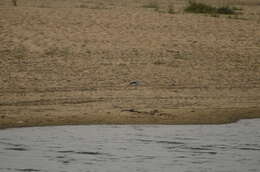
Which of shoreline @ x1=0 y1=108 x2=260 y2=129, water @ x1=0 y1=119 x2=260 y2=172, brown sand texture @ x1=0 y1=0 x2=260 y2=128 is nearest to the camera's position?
water @ x1=0 y1=119 x2=260 y2=172

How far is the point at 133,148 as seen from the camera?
10.2 m

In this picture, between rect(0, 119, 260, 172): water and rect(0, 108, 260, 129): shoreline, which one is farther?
rect(0, 108, 260, 129): shoreline

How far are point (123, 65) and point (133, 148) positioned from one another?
5.30 meters

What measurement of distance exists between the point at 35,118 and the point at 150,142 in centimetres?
212

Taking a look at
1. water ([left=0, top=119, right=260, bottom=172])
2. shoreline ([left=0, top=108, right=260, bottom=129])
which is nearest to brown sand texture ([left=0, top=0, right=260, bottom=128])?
shoreline ([left=0, top=108, right=260, bottom=129])

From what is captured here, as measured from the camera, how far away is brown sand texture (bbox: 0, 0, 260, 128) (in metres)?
12.3

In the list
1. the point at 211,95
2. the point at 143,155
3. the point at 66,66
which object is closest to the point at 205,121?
the point at 211,95

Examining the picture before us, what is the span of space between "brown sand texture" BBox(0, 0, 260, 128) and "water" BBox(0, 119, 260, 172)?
0.53m

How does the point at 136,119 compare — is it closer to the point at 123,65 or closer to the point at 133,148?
the point at 133,148

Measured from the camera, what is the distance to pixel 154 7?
71.3 feet

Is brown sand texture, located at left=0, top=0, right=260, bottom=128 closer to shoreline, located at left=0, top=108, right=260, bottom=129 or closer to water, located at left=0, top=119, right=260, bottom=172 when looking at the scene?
shoreline, located at left=0, top=108, right=260, bottom=129

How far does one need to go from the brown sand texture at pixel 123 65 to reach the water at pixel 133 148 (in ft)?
1.75

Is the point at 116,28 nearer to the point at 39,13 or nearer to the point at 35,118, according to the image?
the point at 39,13

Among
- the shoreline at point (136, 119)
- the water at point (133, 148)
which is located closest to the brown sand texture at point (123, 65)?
the shoreline at point (136, 119)
